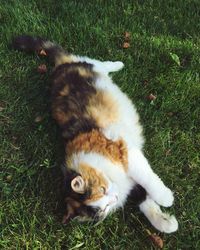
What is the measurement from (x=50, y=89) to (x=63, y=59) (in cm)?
41

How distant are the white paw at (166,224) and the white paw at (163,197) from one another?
0.33ft

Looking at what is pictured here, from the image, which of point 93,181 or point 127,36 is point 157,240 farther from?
point 127,36

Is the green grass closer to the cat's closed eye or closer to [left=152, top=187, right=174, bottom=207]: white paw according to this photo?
[left=152, top=187, right=174, bottom=207]: white paw

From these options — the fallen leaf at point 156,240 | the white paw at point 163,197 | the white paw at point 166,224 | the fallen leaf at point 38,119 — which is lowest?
the fallen leaf at point 156,240

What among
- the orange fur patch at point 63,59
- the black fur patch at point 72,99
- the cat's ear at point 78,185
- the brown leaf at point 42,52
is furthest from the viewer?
the brown leaf at point 42,52

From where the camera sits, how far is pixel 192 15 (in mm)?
5121

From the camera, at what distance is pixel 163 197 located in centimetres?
356

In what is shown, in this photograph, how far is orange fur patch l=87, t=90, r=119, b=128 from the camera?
12.7ft

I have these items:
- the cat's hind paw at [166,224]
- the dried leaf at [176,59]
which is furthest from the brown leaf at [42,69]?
the cat's hind paw at [166,224]

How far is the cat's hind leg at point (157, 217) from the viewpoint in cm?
348

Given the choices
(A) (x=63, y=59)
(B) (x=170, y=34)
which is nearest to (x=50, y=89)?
(A) (x=63, y=59)

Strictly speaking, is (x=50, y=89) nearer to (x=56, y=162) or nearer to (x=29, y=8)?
(x=56, y=162)

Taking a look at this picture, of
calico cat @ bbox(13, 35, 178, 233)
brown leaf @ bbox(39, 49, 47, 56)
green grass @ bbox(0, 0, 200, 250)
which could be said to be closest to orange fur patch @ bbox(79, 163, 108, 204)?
calico cat @ bbox(13, 35, 178, 233)

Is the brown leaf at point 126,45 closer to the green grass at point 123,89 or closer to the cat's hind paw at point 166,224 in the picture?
the green grass at point 123,89
